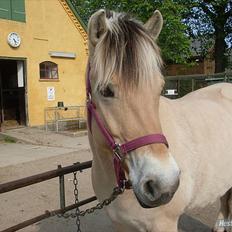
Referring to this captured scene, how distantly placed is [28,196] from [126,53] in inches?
179

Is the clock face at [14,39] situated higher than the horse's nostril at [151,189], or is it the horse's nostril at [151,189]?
the clock face at [14,39]

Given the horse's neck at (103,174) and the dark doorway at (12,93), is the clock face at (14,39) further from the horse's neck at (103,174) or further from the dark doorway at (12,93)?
the horse's neck at (103,174)

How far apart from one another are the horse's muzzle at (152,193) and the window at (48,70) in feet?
43.7

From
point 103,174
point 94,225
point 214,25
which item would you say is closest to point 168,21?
point 214,25

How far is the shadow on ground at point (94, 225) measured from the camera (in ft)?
14.2

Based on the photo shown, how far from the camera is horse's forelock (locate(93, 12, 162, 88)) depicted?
2041 mm

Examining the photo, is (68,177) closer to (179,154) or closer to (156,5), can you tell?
(179,154)

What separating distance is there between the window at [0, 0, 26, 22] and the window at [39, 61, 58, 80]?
1.95m

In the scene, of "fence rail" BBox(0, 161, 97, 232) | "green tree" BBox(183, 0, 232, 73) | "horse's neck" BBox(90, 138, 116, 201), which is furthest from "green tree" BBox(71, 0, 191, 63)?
"horse's neck" BBox(90, 138, 116, 201)

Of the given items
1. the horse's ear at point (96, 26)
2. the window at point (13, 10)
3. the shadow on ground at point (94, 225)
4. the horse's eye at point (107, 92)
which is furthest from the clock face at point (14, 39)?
the horse's eye at point (107, 92)

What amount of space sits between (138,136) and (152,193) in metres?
0.31

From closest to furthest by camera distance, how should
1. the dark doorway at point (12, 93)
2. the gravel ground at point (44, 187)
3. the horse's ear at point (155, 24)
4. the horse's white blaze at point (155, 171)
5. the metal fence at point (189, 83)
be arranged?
the horse's white blaze at point (155, 171) → the horse's ear at point (155, 24) → the gravel ground at point (44, 187) → the dark doorway at point (12, 93) → the metal fence at point (189, 83)

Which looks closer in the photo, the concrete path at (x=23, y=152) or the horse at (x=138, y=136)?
the horse at (x=138, y=136)

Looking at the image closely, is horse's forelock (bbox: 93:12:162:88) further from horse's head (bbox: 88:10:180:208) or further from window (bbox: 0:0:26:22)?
window (bbox: 0:0:26:22)
